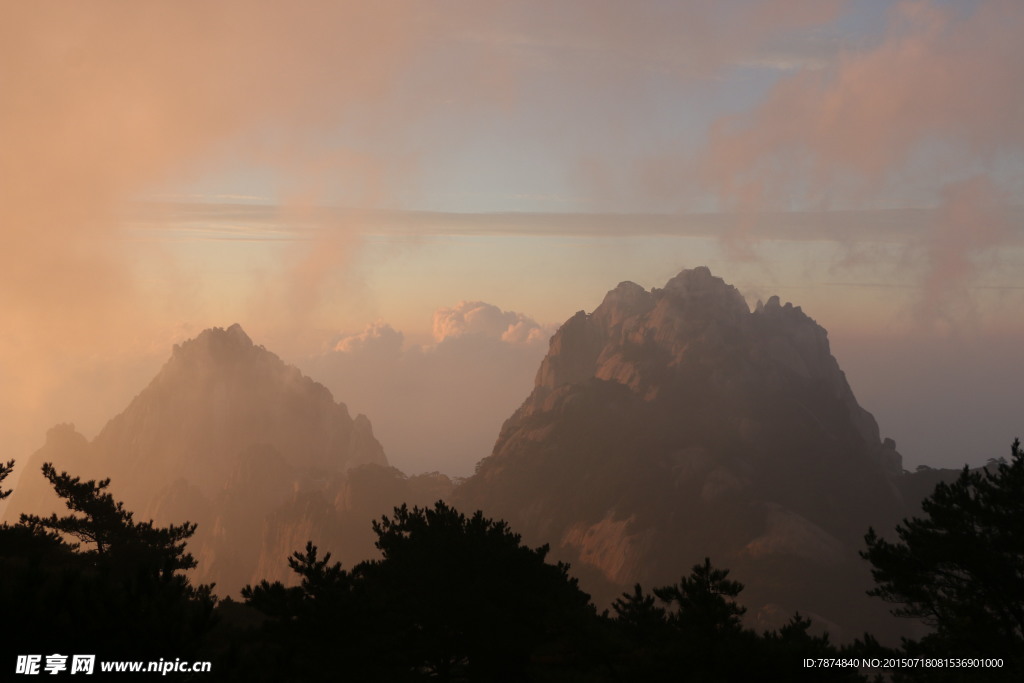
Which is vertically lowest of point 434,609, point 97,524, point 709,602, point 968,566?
point 709,602

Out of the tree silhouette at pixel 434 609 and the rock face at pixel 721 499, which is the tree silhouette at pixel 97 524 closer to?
the tree silhouette at pixel 434 609

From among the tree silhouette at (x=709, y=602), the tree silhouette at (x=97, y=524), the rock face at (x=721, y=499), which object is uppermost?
the rock face at (x=721, y=499)

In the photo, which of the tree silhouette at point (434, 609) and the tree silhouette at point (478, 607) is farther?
the tree silhouette at point (478, 607)


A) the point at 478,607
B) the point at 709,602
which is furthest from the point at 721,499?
the point at 478,607

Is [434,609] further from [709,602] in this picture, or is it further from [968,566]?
[968,566]

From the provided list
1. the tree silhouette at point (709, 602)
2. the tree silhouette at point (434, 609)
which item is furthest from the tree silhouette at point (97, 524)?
the tree silhouette at point (709, 602)

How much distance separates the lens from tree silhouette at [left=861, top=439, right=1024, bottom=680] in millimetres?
31328

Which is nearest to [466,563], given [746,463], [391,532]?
[391,532]

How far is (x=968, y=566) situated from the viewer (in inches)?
1310

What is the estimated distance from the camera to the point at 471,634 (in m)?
32.4

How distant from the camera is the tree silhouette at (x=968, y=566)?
1233 inches

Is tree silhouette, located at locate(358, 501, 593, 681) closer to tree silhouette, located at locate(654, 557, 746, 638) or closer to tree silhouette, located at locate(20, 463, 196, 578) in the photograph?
tree silhouette, located at locate(654, 557, 746, 638)

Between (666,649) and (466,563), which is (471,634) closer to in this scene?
(466,563)

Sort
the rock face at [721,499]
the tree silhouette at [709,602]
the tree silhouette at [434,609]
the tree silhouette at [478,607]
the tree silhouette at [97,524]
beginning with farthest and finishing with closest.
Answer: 1. the rock face at [721,499]
2. the tree silhouette at [97,524]
3. the tree silhouette at [478,607]
4. the tree silhouette at [709,602]
5. the tree silhouette at [434,609]
